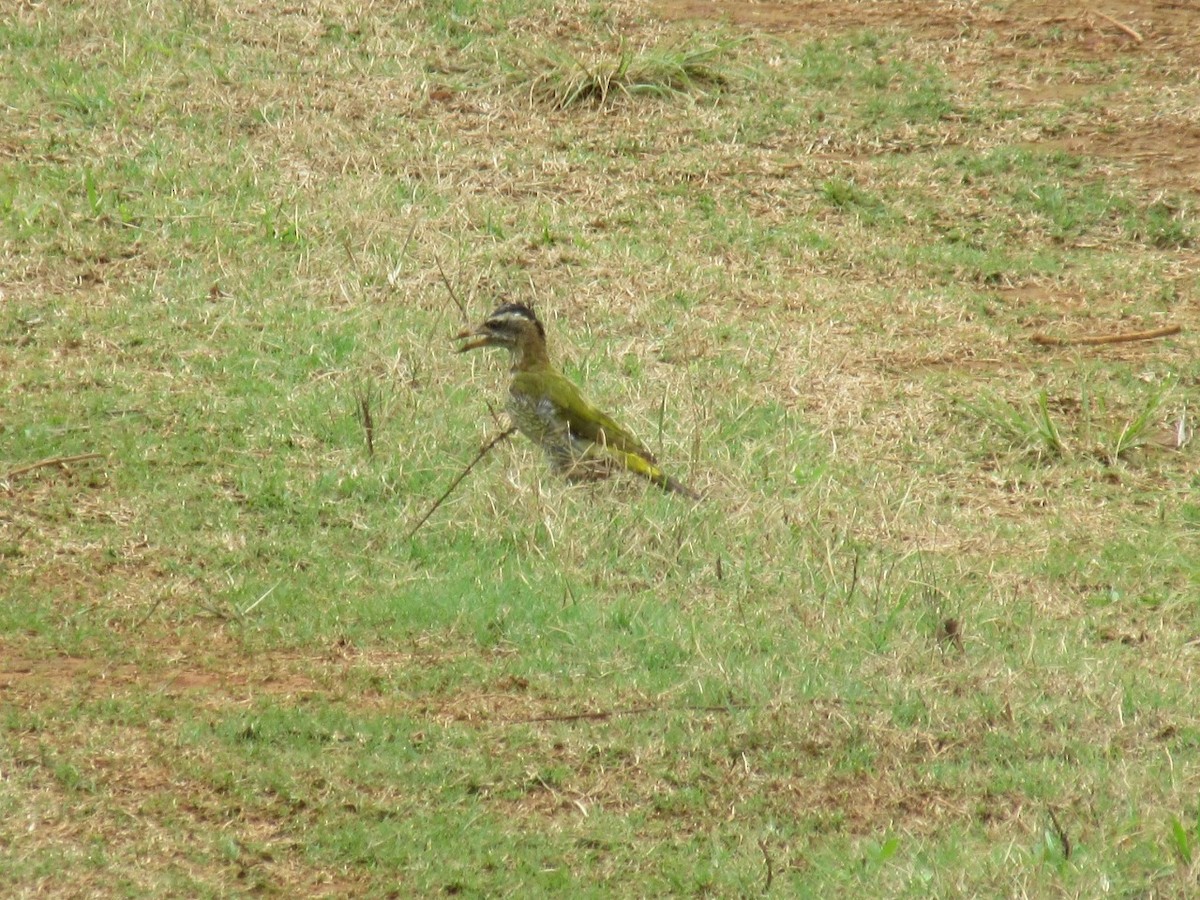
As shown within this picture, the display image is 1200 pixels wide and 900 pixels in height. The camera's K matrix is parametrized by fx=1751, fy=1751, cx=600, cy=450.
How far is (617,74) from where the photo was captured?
12.6 m

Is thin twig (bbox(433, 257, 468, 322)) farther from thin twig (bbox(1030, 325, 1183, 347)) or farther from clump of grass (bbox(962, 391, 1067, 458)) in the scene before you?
thin twig (bbox(1030, 325, 1183, 347))

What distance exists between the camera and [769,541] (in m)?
7.68

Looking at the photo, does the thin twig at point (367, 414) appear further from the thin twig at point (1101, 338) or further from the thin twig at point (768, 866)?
the thin twig at point (1101, 338)

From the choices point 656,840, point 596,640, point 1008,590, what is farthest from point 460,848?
point 1008,590

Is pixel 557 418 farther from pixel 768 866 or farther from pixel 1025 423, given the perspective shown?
pixel 768 866

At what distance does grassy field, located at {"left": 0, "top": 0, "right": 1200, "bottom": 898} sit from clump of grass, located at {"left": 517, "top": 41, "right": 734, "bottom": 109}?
0.04 metres

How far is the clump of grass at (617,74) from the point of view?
12547 millimetres

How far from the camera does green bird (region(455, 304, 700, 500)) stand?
8.12 m

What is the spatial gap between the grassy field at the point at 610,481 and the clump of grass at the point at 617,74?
0.14ft

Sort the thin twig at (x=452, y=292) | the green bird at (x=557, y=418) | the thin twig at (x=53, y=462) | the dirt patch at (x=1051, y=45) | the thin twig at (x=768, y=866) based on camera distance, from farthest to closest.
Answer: the dirt patch at (x=1051, y=45) < the thin twig at (x=452, y=292) < the green bird at (x=557, y=418) < the thin twig at (x=53, y=462) < the thin twig at (x=768, y=866)

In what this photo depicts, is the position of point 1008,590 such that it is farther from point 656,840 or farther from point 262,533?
point 262,533

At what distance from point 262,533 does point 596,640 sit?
5.24ft

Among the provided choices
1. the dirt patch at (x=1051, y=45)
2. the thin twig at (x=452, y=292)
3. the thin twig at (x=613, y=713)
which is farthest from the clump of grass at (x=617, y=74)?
the thin twig at (x=613, y=713)

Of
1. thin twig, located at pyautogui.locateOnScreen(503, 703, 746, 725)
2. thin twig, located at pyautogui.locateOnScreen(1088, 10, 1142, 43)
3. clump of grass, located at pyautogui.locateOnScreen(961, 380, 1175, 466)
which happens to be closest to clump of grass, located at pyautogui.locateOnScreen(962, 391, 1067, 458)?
clump of grass, located at pyautogui.locateOnScreen(961, 380, 1175, 466)
